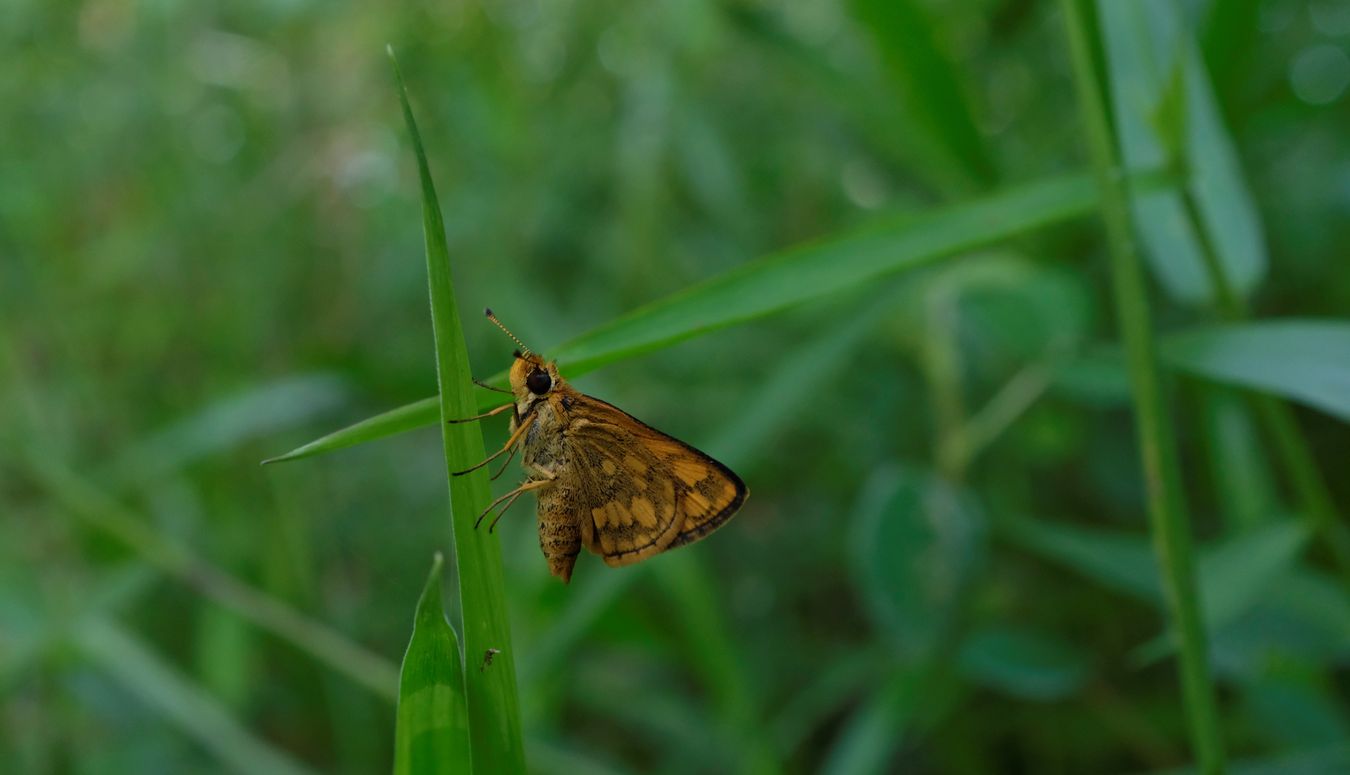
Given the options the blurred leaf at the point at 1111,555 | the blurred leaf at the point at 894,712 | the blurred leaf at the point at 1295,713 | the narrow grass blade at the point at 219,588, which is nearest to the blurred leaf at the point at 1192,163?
the blurred leaf at the point at 1111,555

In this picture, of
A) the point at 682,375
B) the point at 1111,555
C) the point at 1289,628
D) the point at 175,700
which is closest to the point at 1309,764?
the point at 1289,628

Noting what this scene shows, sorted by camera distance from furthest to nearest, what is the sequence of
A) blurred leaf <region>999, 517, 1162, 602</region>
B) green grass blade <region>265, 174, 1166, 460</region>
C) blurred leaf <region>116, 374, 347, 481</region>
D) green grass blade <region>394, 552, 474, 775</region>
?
blurred leaf <region>116, 374, 347, 481</region> → blurred leaf <region>999, 517, 1162, 602</region> → green grass blade <region>265, 174, 1166, 460</region> → green grass blade <region>394, 552, 474, 775</region>

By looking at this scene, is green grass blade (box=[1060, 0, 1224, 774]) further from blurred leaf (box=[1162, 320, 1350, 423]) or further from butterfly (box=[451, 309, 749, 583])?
butterfly (box=[451, 309, 749, 583])

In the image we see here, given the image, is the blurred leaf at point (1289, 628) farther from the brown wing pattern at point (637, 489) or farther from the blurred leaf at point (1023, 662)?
the brown wing pattern at point (637, 489)

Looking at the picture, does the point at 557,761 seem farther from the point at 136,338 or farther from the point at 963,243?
the point at 136,338

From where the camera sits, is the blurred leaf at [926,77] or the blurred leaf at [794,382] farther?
the blurred leaf at [794,382]

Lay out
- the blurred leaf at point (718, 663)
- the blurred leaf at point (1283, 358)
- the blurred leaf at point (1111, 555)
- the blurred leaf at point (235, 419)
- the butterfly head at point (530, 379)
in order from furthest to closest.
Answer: the blurred leaf at point (235, 419) < the blurred leaf at point (718, 663) < the blurred leaf at point (1111, 555) < the butterfly head at point (530, 379) < the blurred leaf at point (1283, 358)

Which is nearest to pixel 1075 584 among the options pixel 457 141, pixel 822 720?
pixel 822 720

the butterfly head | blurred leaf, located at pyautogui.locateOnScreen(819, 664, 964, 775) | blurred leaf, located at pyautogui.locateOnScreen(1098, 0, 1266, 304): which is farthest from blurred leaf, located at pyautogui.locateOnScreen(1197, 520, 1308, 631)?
the butterfly head
